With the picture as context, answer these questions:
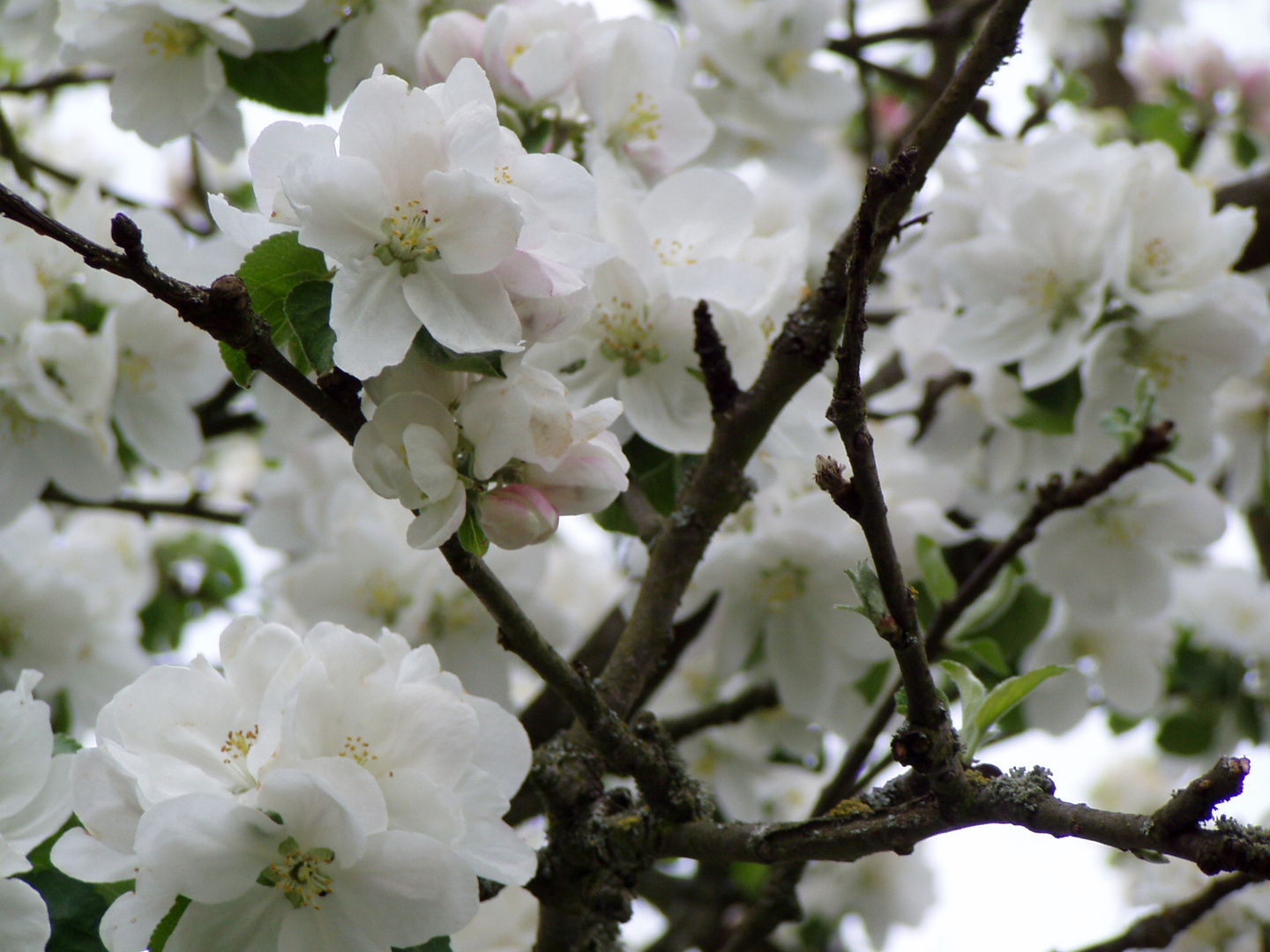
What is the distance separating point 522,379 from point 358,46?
1037 mm

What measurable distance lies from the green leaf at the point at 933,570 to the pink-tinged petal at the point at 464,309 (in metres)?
0.94

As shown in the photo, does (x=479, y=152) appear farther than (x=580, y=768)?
No

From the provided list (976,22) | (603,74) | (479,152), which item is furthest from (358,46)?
(976,22)

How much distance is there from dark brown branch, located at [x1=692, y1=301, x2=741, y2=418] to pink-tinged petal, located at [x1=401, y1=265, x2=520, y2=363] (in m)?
0.36

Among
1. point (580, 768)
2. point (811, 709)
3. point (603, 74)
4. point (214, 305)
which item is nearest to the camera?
point (214, 305)

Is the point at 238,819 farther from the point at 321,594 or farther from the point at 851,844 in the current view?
the point at 321,594

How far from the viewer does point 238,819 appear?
85 centimetres

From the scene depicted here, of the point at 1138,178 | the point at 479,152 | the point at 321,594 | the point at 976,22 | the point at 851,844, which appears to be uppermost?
the point at 976,22

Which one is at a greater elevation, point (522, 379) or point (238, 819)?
point (522, 379)

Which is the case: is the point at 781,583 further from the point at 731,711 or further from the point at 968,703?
the point at 968,703

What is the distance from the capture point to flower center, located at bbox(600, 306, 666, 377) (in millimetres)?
1312

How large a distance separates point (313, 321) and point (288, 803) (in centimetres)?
36

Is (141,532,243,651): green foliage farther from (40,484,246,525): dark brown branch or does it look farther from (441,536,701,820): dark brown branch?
(441,536,701,820): dark brown branch

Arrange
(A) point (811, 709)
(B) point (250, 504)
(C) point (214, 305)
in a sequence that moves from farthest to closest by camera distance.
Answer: (B) point (250, 504) < (A) point (811, 709) < (C) point (214, 305)
